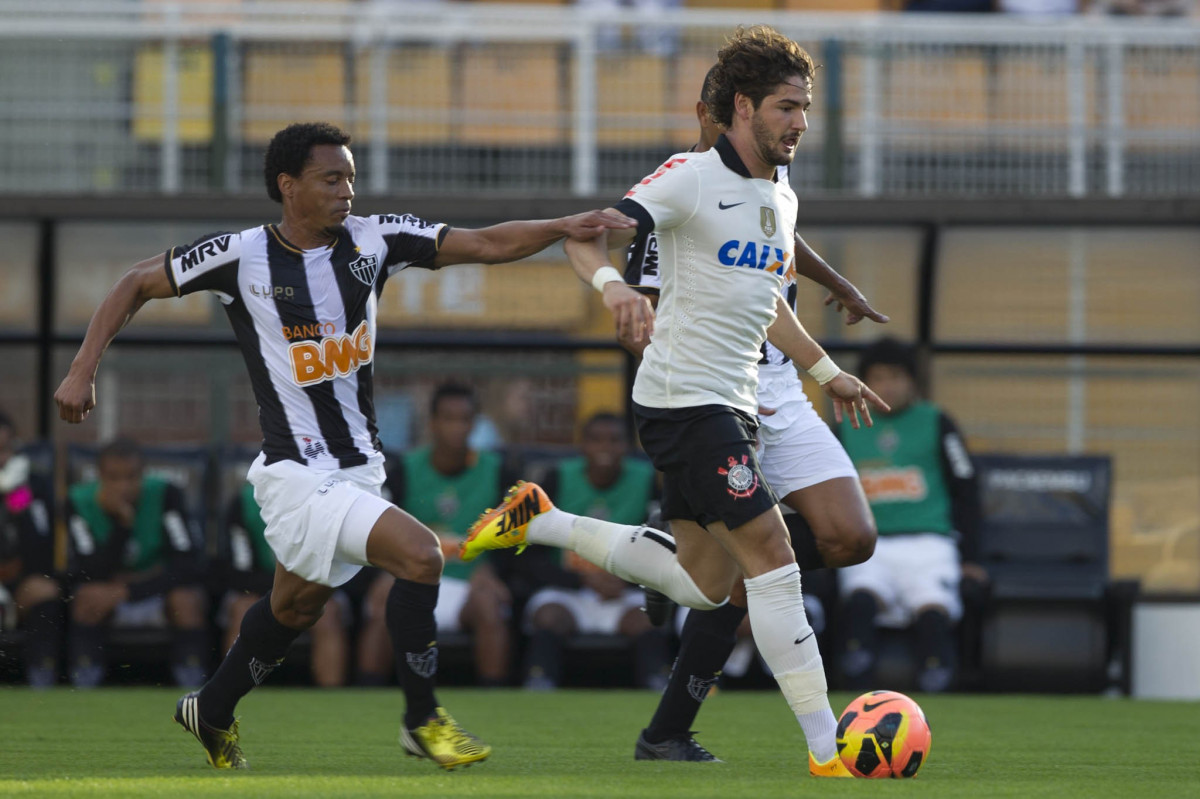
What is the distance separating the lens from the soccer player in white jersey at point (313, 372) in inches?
224

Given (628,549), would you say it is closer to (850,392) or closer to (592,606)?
(850,392)

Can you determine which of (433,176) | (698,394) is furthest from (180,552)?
(698,394)

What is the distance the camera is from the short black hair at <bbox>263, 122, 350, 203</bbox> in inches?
237

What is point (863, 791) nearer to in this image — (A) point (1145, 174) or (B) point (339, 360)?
(B) point (339, 360)

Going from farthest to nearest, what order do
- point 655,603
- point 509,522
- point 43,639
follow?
point 43,639
point 655,603
point 509,522

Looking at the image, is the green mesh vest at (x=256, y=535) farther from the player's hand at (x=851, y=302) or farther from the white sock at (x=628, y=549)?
the player's hand at (x=851, y=302)

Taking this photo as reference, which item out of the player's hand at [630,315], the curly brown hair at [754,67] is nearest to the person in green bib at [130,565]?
the curly brown hair at [754,67]

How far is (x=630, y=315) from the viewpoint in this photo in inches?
196

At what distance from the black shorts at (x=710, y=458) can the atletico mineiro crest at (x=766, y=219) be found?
22.1 inches

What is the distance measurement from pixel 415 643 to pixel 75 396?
1.27 metres

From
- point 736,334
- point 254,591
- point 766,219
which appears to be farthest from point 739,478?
point 254,591

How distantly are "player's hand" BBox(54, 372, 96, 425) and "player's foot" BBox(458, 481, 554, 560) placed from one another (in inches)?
54.6

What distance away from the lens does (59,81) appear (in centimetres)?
1189

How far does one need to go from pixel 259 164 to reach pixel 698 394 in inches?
258
